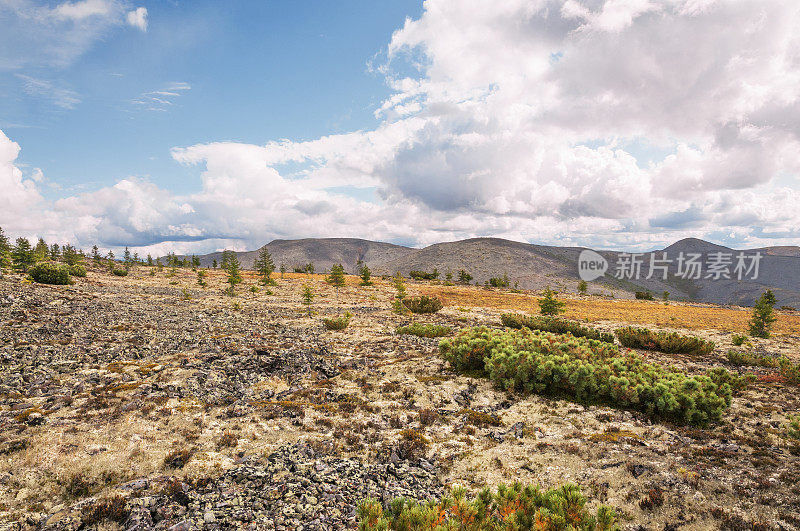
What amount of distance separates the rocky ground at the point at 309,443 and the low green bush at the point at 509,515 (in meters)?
1.47

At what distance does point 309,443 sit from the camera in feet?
29.1

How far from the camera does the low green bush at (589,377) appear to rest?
10.5 metres

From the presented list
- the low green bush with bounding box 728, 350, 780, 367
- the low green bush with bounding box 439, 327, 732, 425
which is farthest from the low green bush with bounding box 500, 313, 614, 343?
the low green bush with bounding box 439, 327, 732, 425

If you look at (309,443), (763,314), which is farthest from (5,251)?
(763,314)

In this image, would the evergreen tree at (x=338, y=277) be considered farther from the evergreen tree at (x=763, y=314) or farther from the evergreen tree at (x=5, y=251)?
the evergreen tree at (x=763, y=314)

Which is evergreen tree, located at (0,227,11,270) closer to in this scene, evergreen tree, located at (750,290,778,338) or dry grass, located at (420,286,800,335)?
dry grass, located at (420,286,800,335)

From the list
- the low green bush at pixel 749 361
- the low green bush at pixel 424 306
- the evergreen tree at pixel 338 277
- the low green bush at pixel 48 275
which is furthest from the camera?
the evergreen tree at pixel 338 277

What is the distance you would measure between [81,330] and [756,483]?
27110 millimetres

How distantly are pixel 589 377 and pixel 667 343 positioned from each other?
551 inches

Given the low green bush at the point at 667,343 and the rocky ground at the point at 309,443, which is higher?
the low green bush at the point at 667,343

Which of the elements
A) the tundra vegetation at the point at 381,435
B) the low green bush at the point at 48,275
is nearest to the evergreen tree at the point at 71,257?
the low green bush at the point at 48,275

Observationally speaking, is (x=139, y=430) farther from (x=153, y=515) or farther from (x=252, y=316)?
(x=252, y=316)

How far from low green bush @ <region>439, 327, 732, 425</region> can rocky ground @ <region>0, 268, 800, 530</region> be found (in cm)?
67

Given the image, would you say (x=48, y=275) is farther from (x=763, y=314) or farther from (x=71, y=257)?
(x=763, y=314)
